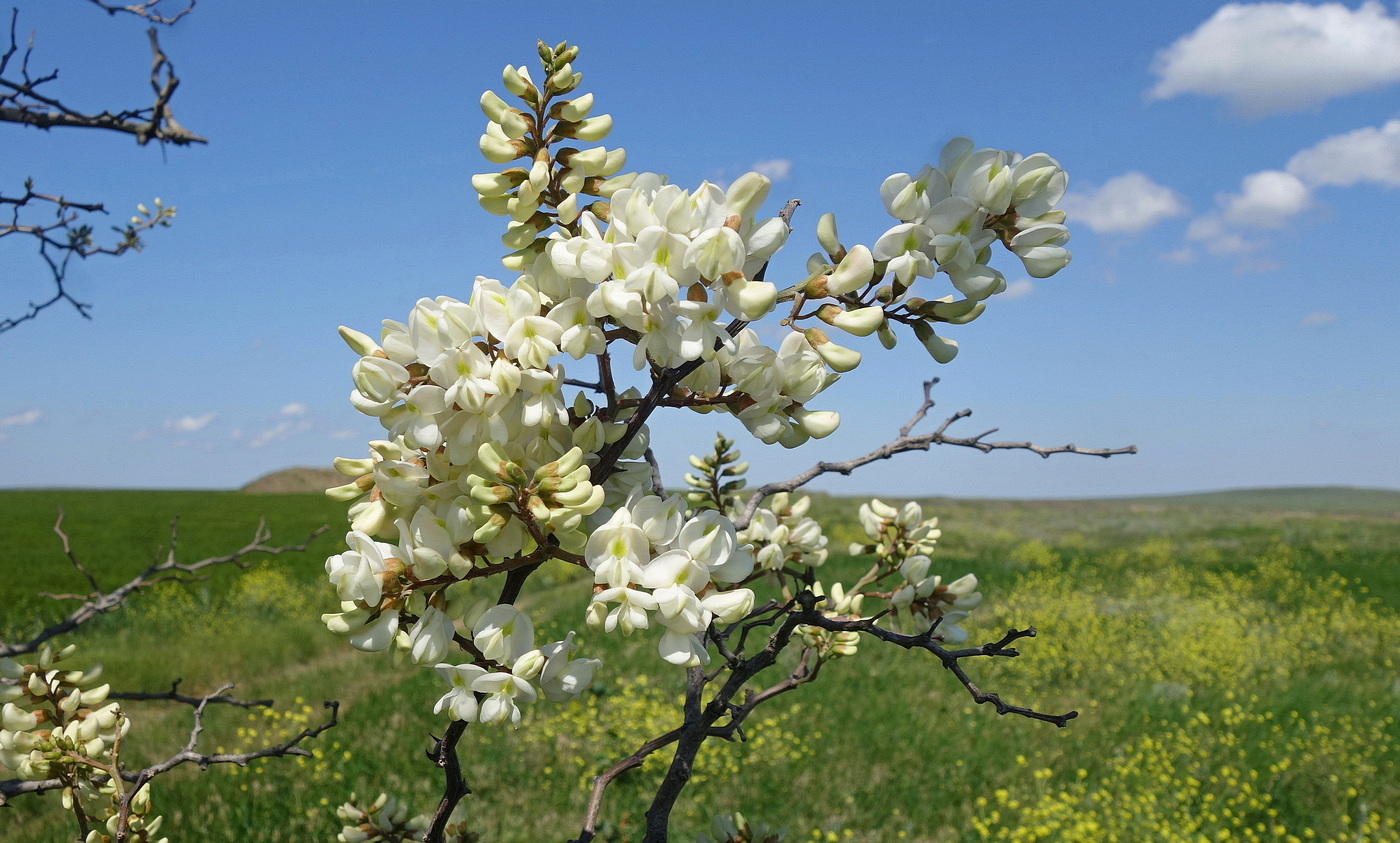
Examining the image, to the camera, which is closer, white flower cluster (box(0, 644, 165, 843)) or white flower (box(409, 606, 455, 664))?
white flower (box(409, 606, 455, 664))

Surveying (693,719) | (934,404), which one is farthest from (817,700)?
(693,719)

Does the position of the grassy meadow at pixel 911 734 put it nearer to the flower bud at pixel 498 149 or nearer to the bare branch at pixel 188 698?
the bare branch at pixel 188 698

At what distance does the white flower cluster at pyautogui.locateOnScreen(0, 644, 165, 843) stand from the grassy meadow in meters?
1.74

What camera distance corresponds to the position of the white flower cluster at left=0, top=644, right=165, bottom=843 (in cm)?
176

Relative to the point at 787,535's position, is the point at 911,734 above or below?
below

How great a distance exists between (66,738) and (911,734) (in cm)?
579

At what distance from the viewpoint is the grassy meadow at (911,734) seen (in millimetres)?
5020

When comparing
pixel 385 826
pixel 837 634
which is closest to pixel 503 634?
pixel 385 826

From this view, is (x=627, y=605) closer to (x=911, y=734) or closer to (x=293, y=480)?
(x=911, y=734)

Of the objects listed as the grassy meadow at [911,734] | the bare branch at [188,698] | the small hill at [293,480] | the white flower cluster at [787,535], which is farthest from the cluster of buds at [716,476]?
the small hill at [293,480]

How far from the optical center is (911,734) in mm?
6375

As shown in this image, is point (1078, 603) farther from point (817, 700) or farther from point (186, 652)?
point (186, 652)

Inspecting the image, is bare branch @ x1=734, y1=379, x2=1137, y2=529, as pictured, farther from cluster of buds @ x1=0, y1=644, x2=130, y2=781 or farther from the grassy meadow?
the grassy meadow

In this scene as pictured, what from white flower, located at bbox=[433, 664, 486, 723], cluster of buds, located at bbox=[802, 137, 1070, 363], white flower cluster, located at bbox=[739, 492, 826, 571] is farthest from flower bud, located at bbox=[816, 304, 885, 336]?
white flower cluster, located at bbox=[739, 492, 826, 571]
